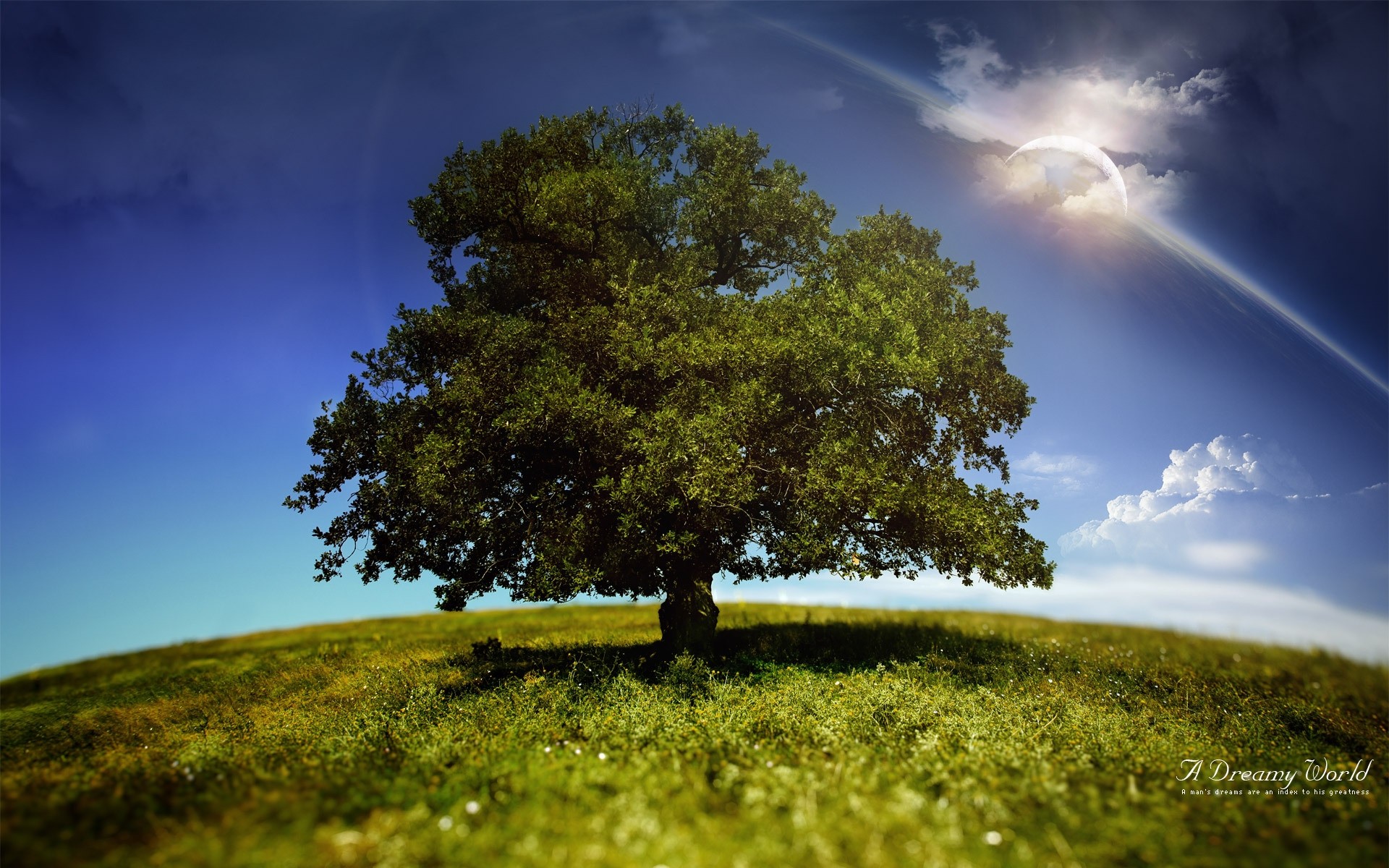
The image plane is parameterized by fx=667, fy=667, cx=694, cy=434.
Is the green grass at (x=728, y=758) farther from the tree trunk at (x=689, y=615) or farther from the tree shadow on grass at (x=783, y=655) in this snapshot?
the tree trunk at (x=689, y=615)

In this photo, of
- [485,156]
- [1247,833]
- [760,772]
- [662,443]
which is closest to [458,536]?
[662,443]

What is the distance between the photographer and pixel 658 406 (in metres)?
15.6

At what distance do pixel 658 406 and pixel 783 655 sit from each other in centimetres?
810

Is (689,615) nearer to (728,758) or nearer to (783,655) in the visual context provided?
→ (783,655)

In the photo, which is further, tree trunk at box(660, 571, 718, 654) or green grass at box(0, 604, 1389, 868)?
tree trunk at box(660, 571, 718, 654)

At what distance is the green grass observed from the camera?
5.98 meters

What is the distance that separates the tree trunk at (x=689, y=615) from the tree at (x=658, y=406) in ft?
0.20

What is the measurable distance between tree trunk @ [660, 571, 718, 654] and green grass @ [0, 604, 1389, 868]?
0.88 metres

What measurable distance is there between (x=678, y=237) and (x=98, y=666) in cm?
2714

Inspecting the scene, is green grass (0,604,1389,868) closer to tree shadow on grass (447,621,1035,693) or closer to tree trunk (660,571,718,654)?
tree shadow on grass (447,621,1035,693)

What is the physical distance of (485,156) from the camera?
693 inches

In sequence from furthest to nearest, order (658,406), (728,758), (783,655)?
(783,655) → (658,406) → (728,758)

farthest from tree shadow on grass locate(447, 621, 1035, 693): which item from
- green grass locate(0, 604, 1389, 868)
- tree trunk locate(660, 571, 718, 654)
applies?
tree trunk locate(660, 571, 718, 654)

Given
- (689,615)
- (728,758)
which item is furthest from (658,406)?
(728,758)
